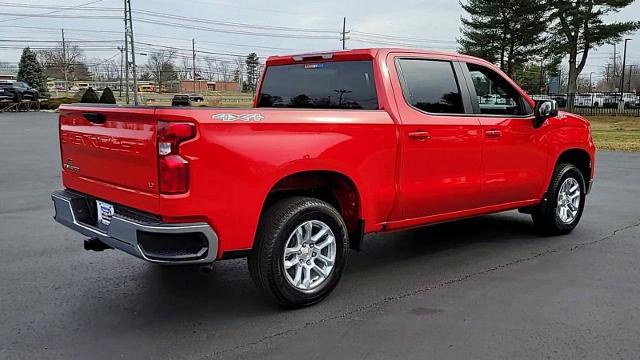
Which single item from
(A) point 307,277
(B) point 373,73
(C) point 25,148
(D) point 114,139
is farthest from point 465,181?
(C) point 25,148

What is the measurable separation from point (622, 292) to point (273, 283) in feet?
9.15

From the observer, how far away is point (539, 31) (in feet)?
142

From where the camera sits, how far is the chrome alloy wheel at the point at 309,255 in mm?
4172

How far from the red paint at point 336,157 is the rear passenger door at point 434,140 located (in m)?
0.01

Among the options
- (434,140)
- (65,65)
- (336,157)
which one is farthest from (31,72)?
(336,157)

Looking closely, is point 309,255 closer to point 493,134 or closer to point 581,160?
point 493,134

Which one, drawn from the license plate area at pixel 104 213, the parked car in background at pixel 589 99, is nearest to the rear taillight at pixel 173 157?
the license plate area at pixel 104 213

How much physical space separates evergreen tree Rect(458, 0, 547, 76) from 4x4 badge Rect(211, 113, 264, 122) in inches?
1690

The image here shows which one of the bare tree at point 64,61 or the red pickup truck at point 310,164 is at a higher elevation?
the bare tree at point 64,61

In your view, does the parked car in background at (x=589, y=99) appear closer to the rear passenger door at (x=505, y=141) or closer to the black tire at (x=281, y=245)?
the rear passenger door at (x=505, y=141)

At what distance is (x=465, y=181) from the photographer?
5.34 meters

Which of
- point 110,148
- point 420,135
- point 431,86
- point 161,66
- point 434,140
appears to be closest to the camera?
point 110,148

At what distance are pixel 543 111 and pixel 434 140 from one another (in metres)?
1.58

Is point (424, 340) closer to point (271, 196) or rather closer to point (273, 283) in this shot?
point (273, 283)
